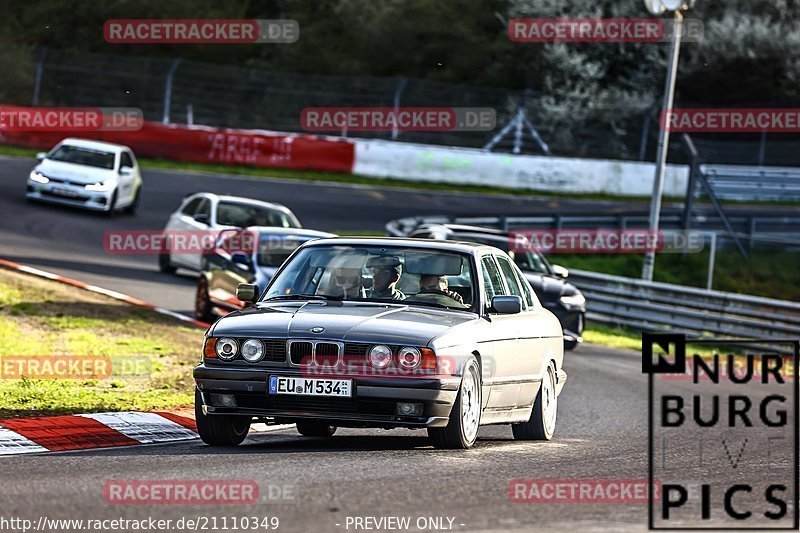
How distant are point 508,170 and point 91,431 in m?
32.6

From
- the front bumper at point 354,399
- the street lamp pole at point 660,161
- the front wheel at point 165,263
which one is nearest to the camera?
the front bumper at point 354,399

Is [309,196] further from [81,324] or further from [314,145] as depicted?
[81,324]

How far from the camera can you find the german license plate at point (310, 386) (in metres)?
8.77

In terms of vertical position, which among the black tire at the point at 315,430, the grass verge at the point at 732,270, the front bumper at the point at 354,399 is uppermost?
the front bumper at the point at 354,399

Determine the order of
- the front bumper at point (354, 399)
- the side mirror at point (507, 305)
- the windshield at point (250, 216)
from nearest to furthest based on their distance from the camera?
the front bumper at point (354, 399) → the side mirror at point (507, 305) → the windshield at point (250, 216)

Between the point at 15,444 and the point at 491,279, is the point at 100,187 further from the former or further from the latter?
the point at 15,444

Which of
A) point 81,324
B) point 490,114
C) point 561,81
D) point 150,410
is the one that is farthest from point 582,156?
point 150,410

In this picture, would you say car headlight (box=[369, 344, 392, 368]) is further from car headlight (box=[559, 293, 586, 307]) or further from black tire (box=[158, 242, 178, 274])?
black tire (box=[158, 242, 178, 274])

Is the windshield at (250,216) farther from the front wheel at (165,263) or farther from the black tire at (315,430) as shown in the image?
the black tire at (315,430)

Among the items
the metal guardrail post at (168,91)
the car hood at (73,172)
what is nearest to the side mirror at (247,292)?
the car hood at (73,172)

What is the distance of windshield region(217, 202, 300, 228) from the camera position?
71.5ft

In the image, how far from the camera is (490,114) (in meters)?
43.7

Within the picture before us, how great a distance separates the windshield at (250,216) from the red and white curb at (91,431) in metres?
11.0

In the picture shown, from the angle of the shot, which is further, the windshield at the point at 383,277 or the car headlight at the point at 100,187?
the car headlight at the point at 100,187
